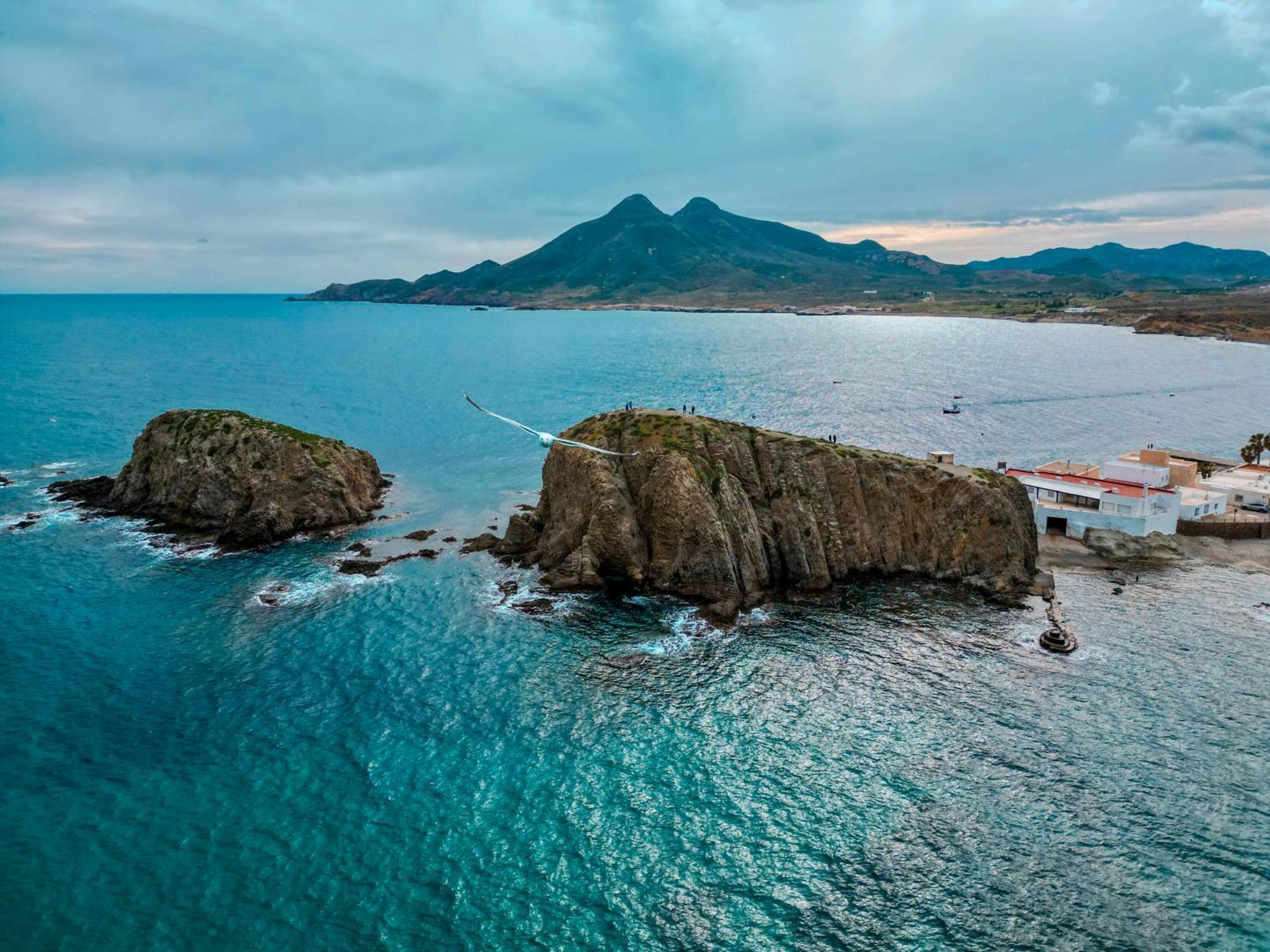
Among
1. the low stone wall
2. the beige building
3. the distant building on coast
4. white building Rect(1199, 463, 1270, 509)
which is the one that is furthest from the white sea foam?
Answer: white building Rect(1199, 463, 1270, 509)

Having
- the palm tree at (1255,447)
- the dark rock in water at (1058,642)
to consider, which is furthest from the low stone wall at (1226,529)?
the dark rock in water at (1058,642)

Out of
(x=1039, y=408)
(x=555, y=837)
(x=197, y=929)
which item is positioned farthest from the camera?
(x=1039, y=408)

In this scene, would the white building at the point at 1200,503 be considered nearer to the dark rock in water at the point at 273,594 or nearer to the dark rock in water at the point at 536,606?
the dark rock in water at the point at 536,606

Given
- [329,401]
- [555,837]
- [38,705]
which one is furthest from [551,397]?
[555,837]

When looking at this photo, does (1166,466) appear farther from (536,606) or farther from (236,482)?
(236,482)

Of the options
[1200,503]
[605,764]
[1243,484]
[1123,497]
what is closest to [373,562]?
[605,764]

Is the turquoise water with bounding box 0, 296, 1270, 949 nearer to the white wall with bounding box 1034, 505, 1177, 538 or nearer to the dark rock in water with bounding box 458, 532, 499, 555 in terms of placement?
Answer: the dark rock in water with bounding box 458, 532, 499, 555

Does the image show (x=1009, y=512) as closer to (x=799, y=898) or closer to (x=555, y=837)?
(x=799, y=898)
